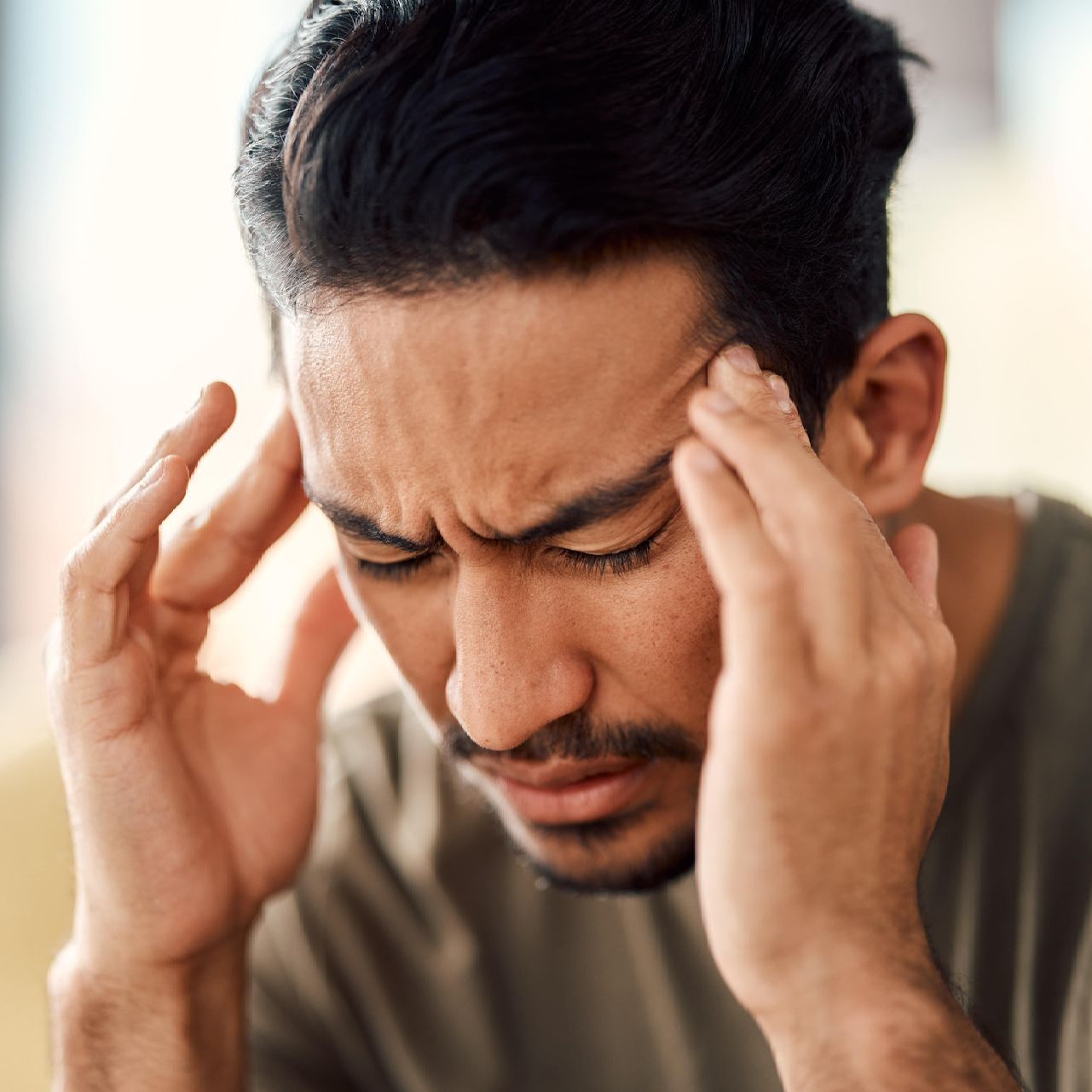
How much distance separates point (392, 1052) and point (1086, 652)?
0.88 metres

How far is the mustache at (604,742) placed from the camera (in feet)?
3.53

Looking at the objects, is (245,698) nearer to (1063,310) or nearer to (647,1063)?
(647,1063)

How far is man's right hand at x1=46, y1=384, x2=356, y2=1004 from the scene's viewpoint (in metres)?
1.19

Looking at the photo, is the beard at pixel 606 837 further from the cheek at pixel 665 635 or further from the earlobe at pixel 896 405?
the earlobe at pixel 896 405

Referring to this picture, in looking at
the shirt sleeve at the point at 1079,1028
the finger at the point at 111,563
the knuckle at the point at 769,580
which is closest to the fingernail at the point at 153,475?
the finger at the point at 111,563

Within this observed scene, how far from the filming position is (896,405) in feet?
3.83

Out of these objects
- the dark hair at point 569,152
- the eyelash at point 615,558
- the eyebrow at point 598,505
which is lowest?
the eyelash at point 615,558

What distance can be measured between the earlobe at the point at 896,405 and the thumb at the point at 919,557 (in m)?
0.06

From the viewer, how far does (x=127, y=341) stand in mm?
3006

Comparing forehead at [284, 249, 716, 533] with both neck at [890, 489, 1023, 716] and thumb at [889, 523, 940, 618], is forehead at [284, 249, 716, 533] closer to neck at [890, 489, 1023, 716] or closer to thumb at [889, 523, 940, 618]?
thumb at [889, 523, 940, 618]

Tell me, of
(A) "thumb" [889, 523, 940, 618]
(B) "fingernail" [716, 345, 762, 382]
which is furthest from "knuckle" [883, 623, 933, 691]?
(B) "fingernail" [716, 345, 762, 382]

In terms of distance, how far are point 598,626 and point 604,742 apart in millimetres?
129

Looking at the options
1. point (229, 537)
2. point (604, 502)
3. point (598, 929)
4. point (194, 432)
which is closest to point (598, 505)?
point (604, 502)

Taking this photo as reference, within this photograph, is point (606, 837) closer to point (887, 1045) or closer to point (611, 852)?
point (611, 852)
